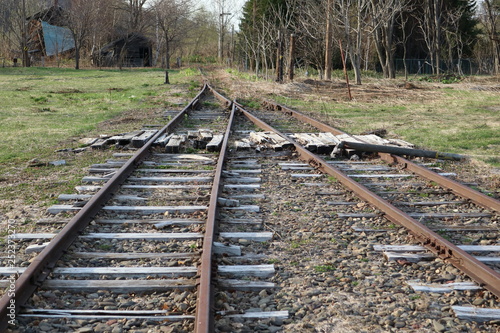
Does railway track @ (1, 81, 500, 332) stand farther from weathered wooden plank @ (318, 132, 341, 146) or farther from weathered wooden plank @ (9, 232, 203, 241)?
weathered wooden plank @ (318, 132, 341, 146)

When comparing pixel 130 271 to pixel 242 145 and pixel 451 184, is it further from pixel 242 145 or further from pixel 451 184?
pixel 242 145

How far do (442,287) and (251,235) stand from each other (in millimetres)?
1710

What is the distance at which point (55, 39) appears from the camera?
56688 mm

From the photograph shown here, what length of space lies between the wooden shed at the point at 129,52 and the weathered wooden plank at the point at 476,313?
53.8 meters

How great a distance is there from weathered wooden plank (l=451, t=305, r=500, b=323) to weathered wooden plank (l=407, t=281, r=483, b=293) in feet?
0.91

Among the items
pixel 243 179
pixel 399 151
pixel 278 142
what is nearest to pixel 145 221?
pixel 243 179

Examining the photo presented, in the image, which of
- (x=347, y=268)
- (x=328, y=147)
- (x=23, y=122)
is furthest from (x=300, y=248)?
(x=23, y=122)

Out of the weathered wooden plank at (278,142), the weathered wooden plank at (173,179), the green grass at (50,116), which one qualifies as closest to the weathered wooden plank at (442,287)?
the weathered wooden plank at (173,179)

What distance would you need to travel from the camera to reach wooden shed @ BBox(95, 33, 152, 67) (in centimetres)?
5669

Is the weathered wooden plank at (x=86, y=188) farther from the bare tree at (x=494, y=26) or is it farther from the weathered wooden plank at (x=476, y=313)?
the bare tree at (x=494, y=26)

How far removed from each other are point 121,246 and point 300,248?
1523 mm

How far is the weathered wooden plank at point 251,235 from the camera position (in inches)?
181

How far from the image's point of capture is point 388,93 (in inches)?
811


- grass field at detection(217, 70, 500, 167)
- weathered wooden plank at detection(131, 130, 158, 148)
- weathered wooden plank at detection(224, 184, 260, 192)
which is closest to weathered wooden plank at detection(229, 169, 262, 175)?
weathered wooden plank at detection(224, 184, 260, 192)
